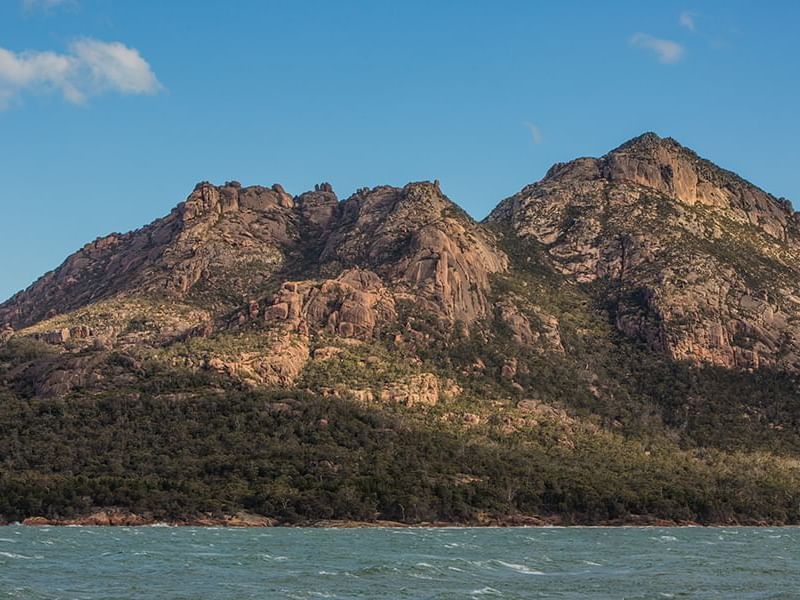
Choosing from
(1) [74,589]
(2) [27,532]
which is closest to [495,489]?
(2) [27,532]

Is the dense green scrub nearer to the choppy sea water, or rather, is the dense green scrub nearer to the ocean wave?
the choppy sea water

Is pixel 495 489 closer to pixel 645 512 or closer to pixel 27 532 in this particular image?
pixel 645 512

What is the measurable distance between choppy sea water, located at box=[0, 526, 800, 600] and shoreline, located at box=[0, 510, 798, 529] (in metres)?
15.5

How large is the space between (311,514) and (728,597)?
100690mm

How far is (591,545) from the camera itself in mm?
135125

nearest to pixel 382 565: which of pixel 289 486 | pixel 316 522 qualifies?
pixel 316 522

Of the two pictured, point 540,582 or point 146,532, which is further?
point 146,532

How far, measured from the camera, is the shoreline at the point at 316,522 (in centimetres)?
16988

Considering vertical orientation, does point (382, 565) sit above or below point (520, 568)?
below

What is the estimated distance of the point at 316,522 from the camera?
176m

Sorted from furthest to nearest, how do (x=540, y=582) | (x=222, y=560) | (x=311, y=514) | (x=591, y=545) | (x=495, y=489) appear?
(x=495, y=489) → (x=311, y=514) → (x=591, y=545) → (x=222, y=560) → (x=540, y=582)

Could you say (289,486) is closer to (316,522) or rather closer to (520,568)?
(316,522)

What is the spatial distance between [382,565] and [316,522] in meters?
75.3

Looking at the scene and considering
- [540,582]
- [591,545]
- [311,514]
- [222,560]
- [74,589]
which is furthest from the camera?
[311,514]
